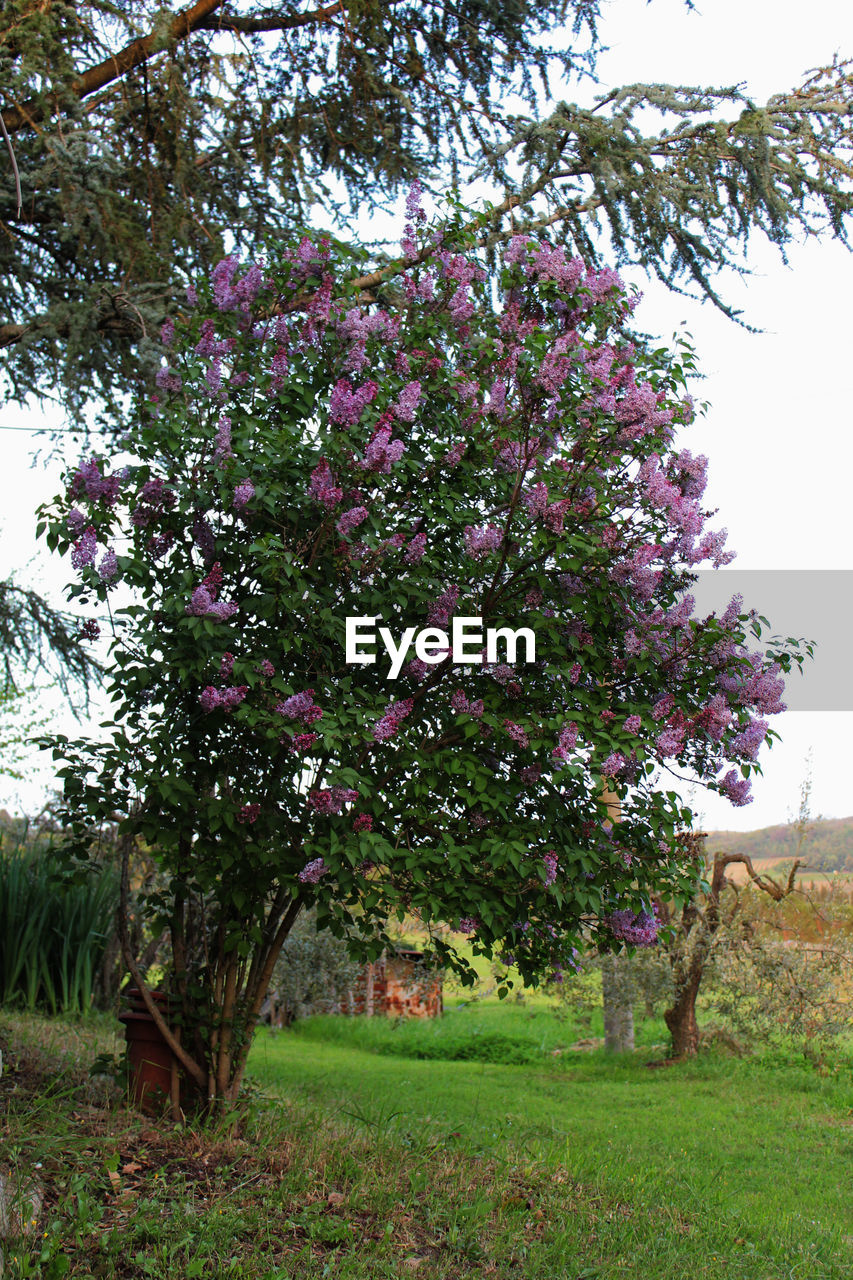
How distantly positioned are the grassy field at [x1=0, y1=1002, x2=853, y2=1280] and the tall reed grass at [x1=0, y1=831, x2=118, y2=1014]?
0.79 m

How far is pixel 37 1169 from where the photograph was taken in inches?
133

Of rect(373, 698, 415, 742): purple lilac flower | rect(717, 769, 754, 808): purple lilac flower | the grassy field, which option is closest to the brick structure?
the grassy field

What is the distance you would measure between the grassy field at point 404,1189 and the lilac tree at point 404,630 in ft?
1.86

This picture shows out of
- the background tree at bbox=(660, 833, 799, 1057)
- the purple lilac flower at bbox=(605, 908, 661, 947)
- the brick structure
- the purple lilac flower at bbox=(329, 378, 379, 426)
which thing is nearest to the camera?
the purple lilac flower at bbox=(329, 378, 379, 426)

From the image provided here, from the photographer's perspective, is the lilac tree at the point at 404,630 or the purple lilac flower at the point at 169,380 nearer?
the lilac tree at the point at 404,630

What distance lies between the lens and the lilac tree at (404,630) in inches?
146

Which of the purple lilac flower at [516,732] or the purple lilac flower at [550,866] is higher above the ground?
the purple lilac flower at [516,732]

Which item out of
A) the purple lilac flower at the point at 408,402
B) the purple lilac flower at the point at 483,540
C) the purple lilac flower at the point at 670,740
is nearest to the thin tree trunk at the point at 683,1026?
the purple lilac flower at the point at 670,740

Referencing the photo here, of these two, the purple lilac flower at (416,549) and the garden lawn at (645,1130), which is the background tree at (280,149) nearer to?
the purple lilac flower at (416,549)

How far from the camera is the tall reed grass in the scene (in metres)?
7.30

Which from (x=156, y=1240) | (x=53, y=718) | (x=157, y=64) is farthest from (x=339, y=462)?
(x=53, y=718)

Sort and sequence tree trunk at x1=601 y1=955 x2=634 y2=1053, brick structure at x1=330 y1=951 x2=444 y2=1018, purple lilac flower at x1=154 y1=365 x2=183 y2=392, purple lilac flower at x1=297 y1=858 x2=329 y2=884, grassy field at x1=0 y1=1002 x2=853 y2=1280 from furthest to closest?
brick structure at x1=330 y1=951 x2=444 y2=1018
tree trunk at x1=601 y1=955 x2=634 y2=1053
purple lilac flower at x1=154 y1=365 x2=183 y2=392
purple lilac flower at x1=297 y1=858 x2=329 y2=884
grassy field at x1=0 y1=1002 x2=853 y2=1280

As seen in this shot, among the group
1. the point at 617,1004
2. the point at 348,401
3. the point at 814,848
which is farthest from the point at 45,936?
the point at 814,848

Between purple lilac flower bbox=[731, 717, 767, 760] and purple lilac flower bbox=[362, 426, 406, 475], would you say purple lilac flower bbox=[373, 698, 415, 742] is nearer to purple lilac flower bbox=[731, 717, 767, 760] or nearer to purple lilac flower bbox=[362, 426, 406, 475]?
purple lilac flower bbox=[362, 426, 406, 475]
